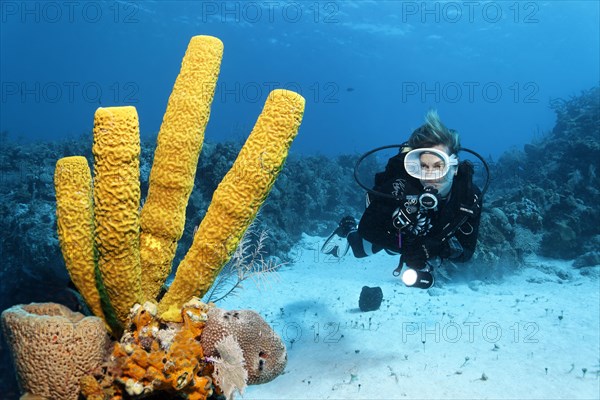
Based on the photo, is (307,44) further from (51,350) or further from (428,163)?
(51,350)

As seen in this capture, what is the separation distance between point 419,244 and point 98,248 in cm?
399

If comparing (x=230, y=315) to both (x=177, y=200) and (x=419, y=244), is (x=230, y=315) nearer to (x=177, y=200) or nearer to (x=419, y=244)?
(x=177, y=200)

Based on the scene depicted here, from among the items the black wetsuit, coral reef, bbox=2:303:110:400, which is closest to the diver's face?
the black wetsuit

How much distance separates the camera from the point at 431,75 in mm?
74812

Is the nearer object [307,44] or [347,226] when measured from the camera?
[347,226]

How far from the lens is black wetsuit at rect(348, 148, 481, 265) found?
4.89m

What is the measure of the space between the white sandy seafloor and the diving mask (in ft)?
7.62

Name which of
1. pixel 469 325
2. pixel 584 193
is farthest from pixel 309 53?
pixel 469 325

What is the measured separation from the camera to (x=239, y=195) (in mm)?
2111

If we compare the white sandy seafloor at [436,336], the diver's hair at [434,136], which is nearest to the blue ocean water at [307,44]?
the white sandy seafloor at [436,336]

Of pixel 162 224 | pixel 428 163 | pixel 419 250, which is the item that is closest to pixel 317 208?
pixel 419 250

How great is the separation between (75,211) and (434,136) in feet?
14.1

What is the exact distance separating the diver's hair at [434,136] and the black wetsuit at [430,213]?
255 millimetres

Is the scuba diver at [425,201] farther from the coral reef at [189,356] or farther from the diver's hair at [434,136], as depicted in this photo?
the coral reef at [189,356]
